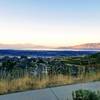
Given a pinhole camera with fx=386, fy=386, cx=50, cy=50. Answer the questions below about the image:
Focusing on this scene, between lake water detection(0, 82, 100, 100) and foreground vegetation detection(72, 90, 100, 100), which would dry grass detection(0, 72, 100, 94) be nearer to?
lake water detection(0, 82, 100, 100)

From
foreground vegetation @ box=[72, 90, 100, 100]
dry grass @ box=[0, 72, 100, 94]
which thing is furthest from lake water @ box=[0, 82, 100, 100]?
dry grass @ box=[0, 72, 100, 94]

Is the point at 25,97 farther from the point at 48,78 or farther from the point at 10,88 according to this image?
the point at 48,78

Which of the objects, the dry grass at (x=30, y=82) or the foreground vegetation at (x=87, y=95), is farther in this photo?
the dry grass at (x=30, y=82)

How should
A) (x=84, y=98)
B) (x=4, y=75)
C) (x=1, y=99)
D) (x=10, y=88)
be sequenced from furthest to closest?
(x=4, y=75) < (x=10, y=88) < (x=1, y=99) < (x=84, y=98)

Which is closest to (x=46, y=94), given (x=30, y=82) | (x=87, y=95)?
(x=87, y=95)

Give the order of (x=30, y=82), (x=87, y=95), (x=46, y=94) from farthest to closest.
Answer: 1. (x=30, y=82)
2. (x=46, y=94)
3. (x=87, y=95)

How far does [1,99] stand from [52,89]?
8.24 feet

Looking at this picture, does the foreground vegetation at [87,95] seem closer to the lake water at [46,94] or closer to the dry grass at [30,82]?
the lake water at [46,94]

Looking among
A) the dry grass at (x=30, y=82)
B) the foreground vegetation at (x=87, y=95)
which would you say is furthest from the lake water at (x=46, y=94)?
the dry grass at (x=30, y=82)

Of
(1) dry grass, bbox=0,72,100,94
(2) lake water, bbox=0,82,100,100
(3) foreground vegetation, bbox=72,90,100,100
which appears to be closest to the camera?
(3) foreground vegetation, bbox=72,90,100,100

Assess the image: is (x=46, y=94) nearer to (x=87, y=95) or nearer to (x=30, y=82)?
(x=87, y=95)

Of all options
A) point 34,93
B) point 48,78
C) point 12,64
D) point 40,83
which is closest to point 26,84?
point 40,83

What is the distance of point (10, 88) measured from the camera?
1379 centimetres

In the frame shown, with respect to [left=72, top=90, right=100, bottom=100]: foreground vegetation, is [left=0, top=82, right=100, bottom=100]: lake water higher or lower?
lower
